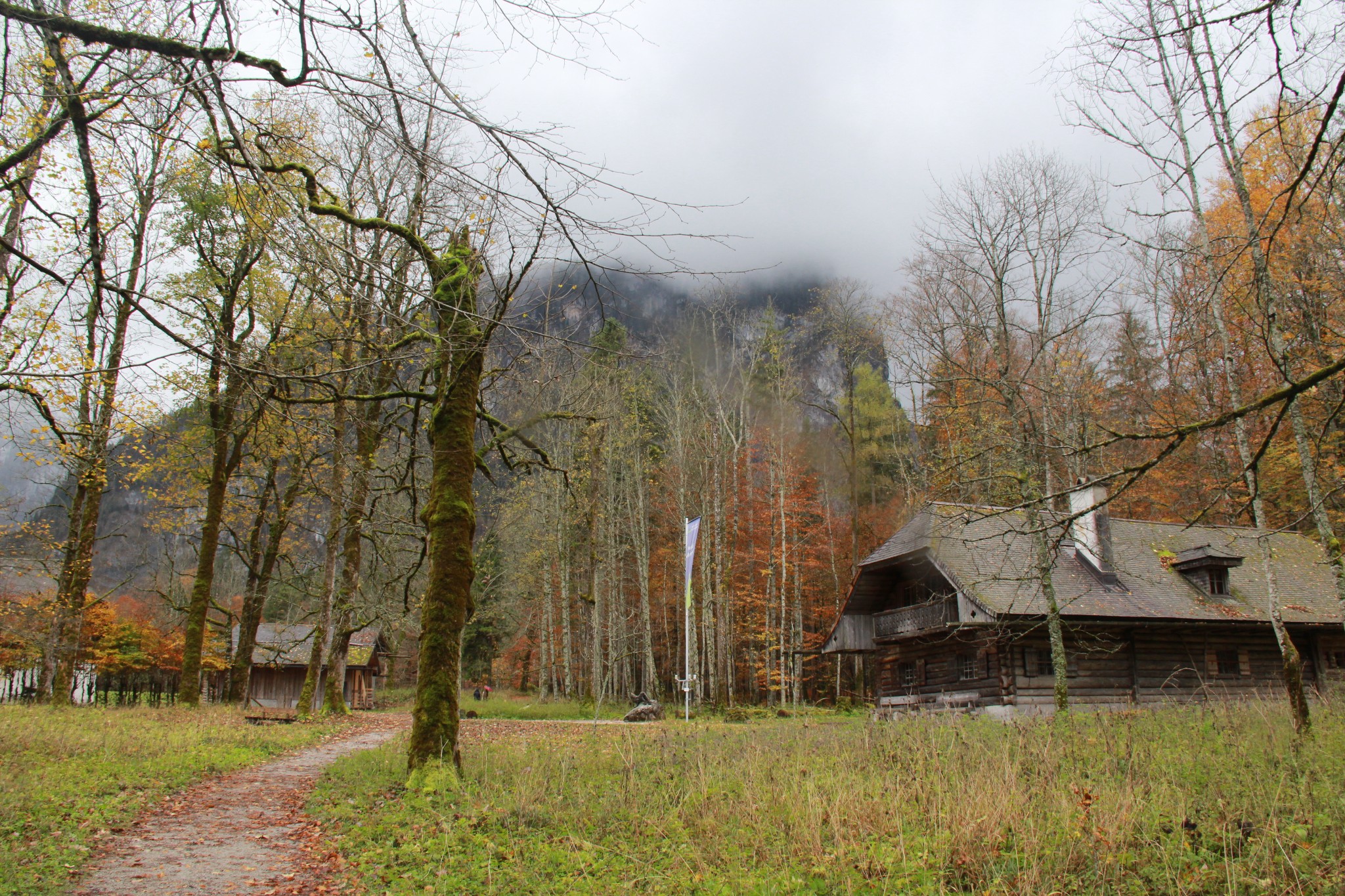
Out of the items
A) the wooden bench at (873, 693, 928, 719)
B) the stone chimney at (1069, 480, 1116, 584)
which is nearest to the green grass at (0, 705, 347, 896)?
the wooden bench at (873, 693, 928, 719)

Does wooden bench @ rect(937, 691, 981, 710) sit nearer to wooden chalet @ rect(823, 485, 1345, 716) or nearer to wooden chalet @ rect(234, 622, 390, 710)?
wooden chalet @ rect(823, 485, 1345, 716)

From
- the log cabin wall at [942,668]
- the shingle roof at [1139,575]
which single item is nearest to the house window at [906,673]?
the log cabin wall at [942,668]

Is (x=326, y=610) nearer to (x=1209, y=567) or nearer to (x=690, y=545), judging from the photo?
(x=690, y=545)

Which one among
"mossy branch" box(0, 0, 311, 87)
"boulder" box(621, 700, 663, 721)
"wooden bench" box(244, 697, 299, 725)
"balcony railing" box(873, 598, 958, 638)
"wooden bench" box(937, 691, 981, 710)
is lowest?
"boulder" box(621, 700, 663, 721)

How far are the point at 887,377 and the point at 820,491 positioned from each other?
25.0ft

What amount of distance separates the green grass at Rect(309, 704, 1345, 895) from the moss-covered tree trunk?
0.69m

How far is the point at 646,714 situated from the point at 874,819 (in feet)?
66.8

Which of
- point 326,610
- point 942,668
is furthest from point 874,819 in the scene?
point 942,668

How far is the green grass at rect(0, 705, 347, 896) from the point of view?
217 inches

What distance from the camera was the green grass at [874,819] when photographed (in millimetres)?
4816

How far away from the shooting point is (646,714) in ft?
82.3

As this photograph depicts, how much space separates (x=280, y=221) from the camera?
3980 millimetres

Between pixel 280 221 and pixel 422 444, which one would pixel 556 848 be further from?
pixel 422 444

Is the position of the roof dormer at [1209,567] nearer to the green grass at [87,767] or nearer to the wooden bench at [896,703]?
the wooden bench at [896,703]
